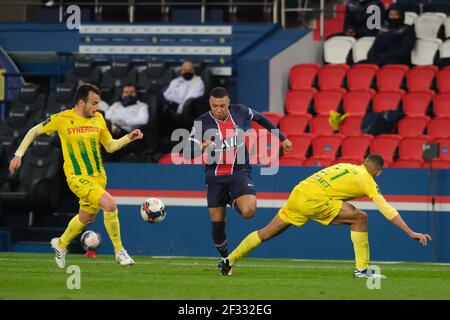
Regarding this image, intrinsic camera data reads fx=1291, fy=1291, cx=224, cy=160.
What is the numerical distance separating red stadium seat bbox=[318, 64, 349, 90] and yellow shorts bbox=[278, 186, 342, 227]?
334 inches

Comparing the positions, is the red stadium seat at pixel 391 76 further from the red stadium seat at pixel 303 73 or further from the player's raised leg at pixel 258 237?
the player's raised leg at pixel 258 237

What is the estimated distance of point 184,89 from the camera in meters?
21.7

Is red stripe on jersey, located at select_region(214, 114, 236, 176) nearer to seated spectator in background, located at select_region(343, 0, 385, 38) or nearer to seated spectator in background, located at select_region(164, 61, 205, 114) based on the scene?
seated spectator in background, located at select_region(164, 61, 205, 114)

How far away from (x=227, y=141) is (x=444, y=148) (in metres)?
5.98

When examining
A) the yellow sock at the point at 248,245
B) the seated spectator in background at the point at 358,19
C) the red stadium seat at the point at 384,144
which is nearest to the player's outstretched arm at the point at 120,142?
the yellow sock at the point at 248,245

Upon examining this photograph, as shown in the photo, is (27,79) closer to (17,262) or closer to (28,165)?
(28,165)

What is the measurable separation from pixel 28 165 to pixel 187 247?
3.14m

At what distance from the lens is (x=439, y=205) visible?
19.3 m

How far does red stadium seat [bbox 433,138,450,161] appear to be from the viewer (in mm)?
20266

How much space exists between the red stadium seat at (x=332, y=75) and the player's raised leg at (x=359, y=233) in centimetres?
862

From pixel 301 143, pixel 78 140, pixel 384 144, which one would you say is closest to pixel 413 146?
pixel 384 144

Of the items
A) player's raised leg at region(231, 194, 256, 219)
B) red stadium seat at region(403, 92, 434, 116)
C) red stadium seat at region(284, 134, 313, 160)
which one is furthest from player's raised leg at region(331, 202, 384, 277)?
red stadium seat at region(403, 92, 434, 116)

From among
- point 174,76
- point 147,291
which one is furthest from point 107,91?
point 147,291
